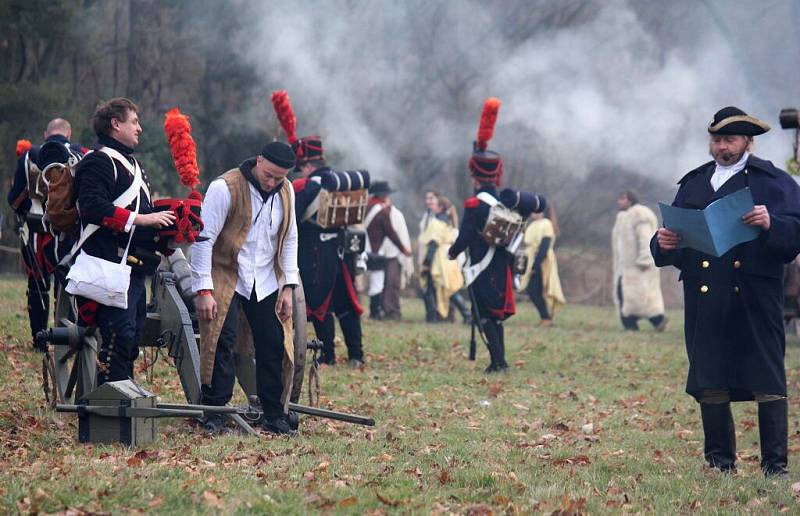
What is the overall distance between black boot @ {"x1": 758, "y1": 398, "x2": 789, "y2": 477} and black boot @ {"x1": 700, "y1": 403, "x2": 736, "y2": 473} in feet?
0.65

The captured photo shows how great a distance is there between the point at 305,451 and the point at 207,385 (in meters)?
0.84

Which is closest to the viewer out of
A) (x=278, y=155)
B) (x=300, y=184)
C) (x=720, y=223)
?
(x=720, y=223)

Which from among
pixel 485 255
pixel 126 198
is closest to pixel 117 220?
pixel 126 198

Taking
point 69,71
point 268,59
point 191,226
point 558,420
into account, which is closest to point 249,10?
point 268,59

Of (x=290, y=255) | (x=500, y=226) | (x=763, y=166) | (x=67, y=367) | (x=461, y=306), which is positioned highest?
(x=500, y=226)

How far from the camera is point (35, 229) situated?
952 cm

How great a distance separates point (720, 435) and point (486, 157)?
5100 millimetres

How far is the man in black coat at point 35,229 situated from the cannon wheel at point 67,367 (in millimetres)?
1383

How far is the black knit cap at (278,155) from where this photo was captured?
690cm

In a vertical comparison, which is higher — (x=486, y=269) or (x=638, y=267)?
(x=638, y=267)

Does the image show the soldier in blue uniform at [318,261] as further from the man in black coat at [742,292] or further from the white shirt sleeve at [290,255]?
the man in black coat at [742,292]

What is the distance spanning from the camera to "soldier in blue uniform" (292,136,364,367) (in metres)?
10.4

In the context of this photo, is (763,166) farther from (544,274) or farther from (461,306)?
(544,274)

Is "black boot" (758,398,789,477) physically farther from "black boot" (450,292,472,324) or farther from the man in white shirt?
"black boot" (450,292,472,324)
